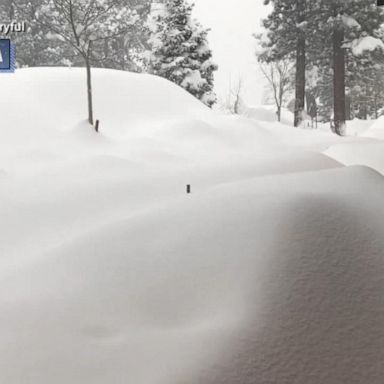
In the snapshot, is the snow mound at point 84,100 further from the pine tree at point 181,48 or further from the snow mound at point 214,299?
the snow mound at point 214,299

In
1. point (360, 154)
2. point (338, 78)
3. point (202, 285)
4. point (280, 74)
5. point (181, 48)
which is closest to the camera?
point (202, 285)

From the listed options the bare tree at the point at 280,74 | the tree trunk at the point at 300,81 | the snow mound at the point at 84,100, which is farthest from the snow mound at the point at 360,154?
the bare tree at the point at 280,74

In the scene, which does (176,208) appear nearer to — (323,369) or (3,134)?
(323,369)

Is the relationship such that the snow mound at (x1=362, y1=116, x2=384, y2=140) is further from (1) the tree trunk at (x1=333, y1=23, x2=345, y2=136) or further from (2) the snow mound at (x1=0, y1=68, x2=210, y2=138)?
(2) the snow mound at (x1=0, y1=68, x2=210, y2=138)

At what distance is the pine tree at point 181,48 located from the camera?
78.6 feet

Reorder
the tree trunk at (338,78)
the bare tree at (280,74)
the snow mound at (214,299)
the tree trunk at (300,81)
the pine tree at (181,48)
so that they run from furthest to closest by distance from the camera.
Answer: the bare tree at (280,74)
the pine tree at (181,48)
the tree trunk at (300,81)
the tree trunk at (338,78)
the snow mound at (214,299)

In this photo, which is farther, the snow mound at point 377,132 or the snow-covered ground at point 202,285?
the snow mound at point 377,132

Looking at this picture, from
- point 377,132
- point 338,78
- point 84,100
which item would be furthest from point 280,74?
point 84,100

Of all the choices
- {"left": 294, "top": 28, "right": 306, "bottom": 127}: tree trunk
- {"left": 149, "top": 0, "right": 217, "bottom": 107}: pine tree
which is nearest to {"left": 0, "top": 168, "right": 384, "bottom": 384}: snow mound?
{"left": 294, "top": 28, "right": 306, "bottom": 127}: tree trunk

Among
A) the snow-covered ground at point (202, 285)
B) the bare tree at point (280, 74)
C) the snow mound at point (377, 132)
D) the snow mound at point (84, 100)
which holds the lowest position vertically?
the snow-covered ground at point (202, 285)

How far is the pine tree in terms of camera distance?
24.0 meters

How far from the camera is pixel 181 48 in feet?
79.2

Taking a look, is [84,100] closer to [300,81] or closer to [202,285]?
[300,81]

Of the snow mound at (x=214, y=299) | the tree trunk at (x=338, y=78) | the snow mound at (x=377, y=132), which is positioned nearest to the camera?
the snow mound at (x=214, y=299)
